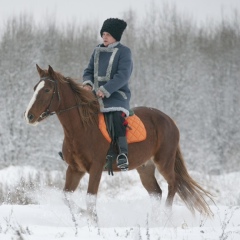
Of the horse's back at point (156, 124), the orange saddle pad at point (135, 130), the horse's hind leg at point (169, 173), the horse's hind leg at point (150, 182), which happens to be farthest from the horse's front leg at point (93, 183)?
the horse's hind leg at point (150, 182)

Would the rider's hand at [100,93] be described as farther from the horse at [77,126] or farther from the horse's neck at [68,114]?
the horse's neck at [68,114]

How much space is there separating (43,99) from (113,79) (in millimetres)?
1065

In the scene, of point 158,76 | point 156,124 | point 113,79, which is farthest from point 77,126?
point 158,76

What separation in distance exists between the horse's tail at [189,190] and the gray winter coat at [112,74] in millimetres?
1811

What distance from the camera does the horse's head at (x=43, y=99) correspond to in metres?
6.11

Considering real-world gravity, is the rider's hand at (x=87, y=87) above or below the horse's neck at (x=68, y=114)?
above

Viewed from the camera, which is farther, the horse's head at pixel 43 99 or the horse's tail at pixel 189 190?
the horse's tail at pixel 189 190

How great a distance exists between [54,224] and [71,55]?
3174cm

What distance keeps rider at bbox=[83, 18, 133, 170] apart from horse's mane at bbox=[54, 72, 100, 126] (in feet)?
0.37

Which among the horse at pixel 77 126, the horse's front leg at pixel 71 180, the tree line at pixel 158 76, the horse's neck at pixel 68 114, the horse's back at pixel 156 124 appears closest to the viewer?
the horse at pixel 77 126

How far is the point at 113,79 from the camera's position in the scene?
6738 millimetres

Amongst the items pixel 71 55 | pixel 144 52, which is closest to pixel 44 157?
pixel 71 55

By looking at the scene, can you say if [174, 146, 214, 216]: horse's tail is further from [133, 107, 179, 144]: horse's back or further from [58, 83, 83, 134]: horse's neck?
[58, 83, 83, 134]: horse's neck

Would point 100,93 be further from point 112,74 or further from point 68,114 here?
point 68,114
